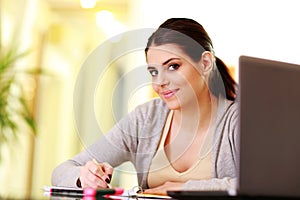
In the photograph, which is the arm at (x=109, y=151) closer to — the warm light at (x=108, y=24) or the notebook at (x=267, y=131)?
the notebook at (x=267, y=131)

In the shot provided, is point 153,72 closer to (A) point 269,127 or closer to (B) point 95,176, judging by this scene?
(B) point 95,176

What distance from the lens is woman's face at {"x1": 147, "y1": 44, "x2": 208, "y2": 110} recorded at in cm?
141

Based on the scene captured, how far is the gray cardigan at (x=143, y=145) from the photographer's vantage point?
1440mm

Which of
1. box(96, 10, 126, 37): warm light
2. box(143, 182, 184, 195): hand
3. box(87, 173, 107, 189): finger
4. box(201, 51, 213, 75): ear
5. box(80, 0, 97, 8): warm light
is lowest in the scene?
box(143, 182, 184, 195): hand

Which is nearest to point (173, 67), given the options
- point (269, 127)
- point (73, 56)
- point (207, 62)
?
point (207, 62)

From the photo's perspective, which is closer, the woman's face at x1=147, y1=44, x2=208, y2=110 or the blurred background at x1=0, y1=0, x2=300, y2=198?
the woman's face at x1=147, y1=44, x2=208, y2=110

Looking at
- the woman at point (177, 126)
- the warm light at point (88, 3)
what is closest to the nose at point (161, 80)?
the woman at point (177, 126)

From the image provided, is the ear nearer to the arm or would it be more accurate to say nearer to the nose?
the nose

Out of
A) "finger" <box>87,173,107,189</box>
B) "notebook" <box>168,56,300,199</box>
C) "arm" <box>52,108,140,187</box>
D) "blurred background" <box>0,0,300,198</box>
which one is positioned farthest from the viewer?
"blurred background" <box>0,0,300,198</box>

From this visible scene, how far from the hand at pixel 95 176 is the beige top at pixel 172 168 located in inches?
8.1

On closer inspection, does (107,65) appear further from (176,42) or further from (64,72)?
(64,72)

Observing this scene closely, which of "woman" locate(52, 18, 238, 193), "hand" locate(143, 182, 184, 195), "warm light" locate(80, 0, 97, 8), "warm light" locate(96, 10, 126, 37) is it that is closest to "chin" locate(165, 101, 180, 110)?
"woman" locate(52, 18, 238, 193)

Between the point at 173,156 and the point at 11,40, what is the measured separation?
3.01m

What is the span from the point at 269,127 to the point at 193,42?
0.56 meters
